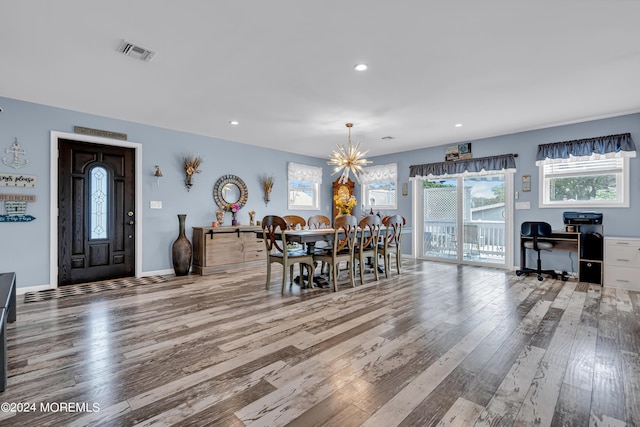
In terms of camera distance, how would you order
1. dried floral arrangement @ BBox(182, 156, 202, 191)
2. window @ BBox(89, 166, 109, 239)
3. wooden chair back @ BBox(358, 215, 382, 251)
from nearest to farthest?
wooden chair back @ BBox(358, 215, 382, 251) → window @ BBox(89, 166, 109, 239) → dried floral arrangement @ BBox(182, 156, 202, 191)

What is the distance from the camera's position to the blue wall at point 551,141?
4402mm

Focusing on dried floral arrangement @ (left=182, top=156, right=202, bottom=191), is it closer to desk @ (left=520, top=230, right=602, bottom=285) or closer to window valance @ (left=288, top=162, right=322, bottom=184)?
window valance @ (left=288, top=162, right=322, bottom=184)

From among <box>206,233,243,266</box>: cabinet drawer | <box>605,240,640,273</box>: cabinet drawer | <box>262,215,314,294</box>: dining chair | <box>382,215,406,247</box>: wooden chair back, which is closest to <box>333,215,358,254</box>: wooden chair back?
<box>262,215,314,294</box>: dining chair

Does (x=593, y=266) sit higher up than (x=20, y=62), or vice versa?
(x=20, y=62)

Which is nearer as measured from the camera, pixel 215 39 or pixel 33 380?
pixel 33 380

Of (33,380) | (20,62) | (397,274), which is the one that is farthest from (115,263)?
(397,274)

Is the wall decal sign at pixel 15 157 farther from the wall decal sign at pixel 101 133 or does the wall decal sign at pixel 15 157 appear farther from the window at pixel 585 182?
the window at pixel 585 182

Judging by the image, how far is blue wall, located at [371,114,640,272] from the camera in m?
4.40

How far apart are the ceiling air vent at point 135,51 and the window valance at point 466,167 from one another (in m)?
5.32

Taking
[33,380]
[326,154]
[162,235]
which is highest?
[326,154]

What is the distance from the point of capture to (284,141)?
614 centimetres

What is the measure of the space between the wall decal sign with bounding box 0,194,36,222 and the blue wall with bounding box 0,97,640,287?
62 mm

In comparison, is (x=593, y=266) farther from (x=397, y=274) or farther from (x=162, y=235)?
(x=162, y=235)

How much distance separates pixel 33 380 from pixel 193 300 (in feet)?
5.74
